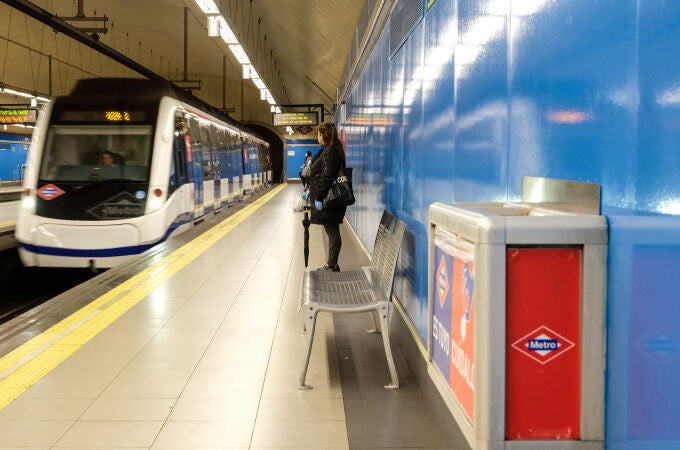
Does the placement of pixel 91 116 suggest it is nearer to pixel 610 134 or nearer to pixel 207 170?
pixel 207 170

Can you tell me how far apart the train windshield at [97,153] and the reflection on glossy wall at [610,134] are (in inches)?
284

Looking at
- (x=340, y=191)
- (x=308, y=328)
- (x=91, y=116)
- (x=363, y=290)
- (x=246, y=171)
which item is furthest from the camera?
(x=246, y=171)

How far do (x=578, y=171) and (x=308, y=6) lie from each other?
575 inches

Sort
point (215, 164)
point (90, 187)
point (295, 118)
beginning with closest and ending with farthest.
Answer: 1. point (90, 187)
2. point (215, 164)
3. point (295, 118)

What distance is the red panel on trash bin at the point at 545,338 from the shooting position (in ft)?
6.23

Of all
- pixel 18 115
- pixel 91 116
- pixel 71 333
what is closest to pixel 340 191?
pixel 71 333

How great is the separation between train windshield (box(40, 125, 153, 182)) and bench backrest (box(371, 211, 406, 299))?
5363 millimetres

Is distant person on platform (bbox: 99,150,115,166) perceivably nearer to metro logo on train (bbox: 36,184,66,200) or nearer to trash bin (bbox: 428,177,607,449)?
metro logo on train (bbox: 36,184,66,200)

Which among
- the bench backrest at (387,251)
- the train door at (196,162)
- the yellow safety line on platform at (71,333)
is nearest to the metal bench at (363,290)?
the bench backrest at (387,251)

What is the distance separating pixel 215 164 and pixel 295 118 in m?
9.70

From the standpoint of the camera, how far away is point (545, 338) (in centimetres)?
192

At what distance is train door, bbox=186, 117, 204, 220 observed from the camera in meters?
12.4

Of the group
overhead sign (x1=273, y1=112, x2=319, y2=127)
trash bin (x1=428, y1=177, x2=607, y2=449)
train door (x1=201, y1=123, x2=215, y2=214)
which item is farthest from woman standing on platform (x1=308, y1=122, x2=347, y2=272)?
overhead sign (x1=273, y1=112, x2=319, y2=127)

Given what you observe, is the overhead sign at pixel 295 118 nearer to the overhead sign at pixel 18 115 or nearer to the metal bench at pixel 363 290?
the overhead sign at pixel 18 115
